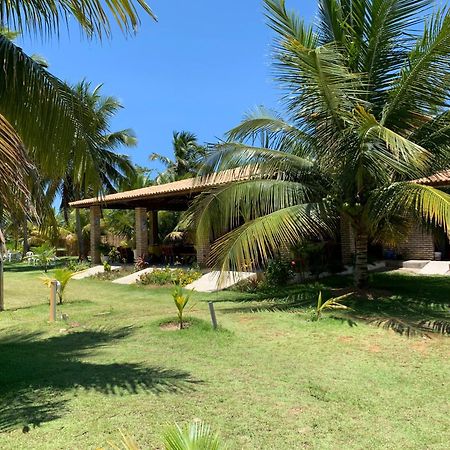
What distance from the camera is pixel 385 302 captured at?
962 centimetres

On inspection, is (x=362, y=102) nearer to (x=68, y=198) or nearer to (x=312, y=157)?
(x=312, y=157)

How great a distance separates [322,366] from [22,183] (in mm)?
4073

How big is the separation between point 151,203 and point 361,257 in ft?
41.1

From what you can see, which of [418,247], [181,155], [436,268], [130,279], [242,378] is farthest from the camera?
[181,155]

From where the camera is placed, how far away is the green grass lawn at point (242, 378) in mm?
3896

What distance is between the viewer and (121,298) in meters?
13.1

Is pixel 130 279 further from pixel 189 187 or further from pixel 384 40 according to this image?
pixel 384 40

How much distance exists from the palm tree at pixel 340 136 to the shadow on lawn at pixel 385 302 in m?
0.91

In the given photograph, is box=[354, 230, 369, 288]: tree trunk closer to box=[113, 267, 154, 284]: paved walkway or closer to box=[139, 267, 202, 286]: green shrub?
box=[139, 267, 202, 286]: green shrub

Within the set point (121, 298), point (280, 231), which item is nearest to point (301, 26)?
point (280, 231)

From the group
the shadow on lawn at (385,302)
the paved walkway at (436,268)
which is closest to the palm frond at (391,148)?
the shadow on lawn at (385,302)

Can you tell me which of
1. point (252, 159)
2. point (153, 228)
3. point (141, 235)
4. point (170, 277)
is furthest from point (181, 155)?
point (252, 159)

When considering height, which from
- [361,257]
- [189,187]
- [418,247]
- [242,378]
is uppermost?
[189,187]

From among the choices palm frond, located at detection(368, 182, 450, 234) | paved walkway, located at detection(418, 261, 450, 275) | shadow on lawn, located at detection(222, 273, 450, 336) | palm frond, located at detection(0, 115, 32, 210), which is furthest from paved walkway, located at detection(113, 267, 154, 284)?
palm frond, located at detection(0, 115, 32, 210)
